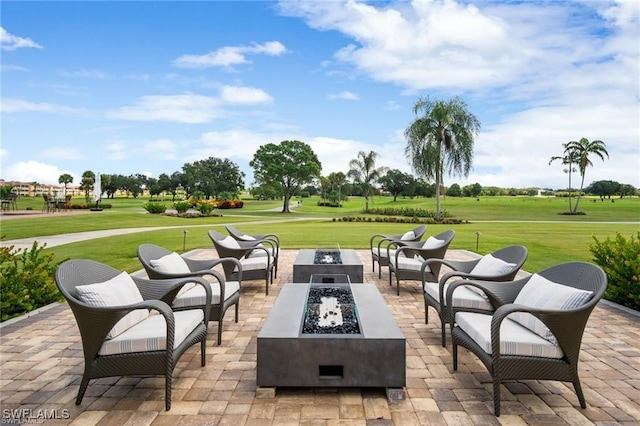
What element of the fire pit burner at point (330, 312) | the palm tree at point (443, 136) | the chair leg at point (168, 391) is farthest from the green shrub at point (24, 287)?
the palm tree at point (443, 136)

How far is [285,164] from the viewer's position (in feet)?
119

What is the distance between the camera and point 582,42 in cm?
966

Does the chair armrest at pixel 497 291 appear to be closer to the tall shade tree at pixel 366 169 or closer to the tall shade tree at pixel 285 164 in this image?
the tall shade tree at pixel 285 164

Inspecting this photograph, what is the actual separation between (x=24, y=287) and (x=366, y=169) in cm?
3380

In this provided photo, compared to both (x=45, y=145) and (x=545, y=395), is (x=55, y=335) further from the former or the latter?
(x=45, y=145)

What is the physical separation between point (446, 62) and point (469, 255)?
642 cm

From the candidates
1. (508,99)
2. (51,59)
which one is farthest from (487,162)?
(51,59)

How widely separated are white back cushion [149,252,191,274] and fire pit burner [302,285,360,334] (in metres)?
1.41

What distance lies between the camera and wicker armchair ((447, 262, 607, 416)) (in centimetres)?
229

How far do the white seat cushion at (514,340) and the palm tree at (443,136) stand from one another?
19.5 metres

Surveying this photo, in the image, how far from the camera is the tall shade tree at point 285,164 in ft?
118

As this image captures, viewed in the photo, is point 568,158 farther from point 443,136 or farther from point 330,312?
point 330,312

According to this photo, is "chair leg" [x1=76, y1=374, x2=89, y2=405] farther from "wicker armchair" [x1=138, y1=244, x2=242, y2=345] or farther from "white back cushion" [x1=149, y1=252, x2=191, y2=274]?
"white back cushion" [x1=149, y1=252, x2=191, y2=274]

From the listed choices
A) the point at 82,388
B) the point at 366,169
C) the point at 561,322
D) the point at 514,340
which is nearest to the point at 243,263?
the point at 82,388
